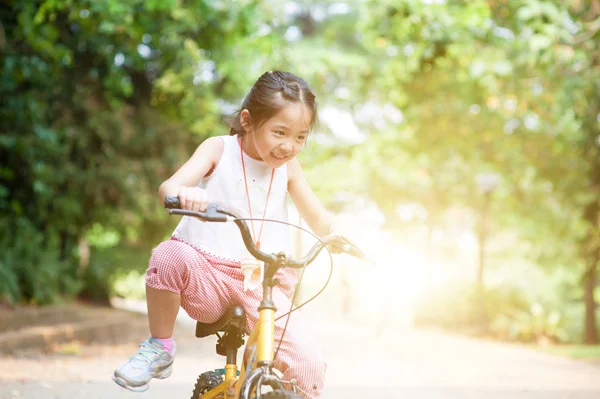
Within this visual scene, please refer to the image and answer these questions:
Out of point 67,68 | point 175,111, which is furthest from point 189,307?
point 175,111

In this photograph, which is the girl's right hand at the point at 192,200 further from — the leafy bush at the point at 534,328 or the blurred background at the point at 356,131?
the leafy bush at the point at 534,328

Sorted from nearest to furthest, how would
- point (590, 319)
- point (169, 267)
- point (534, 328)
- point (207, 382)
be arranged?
point (169, 267) < point (207, 382) < point (590, 319) < point (534, 328)

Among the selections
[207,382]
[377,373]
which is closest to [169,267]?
[207,382]

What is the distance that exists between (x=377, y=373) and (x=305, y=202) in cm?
A: 652

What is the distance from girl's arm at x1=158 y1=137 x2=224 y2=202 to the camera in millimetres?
2969

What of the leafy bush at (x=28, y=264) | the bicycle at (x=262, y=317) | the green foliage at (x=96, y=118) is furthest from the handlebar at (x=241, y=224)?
the leafy bush at (x=28, y=264)

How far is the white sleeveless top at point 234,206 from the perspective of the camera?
3.31 metres

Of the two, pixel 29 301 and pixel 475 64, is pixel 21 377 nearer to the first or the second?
pixel 29 301

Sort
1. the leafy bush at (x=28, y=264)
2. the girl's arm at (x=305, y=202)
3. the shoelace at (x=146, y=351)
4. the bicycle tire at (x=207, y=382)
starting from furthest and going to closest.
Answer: the leafy bush at (x=28, y=264)
the bicycle tire at (x=207, y=382)
the girl's arm at (x=305, y=202)
the shoelace at (x=146, y=351)

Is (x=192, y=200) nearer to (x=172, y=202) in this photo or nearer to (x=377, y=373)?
(x=172, y=202)

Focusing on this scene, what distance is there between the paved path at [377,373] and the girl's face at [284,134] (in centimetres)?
372

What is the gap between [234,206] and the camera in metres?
3.38

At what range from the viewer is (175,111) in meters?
15.1

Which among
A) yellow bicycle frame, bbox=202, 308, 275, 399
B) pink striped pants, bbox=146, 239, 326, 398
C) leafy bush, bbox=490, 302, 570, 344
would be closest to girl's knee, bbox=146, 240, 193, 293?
pink striped pants, bbox=146, 239, 326, 398
